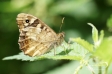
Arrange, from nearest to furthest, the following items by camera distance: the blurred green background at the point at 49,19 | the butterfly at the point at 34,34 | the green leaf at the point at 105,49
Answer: the green leaf at the point at 105,49, the butterfly at the point at 34,34, the blurred green background at the point at 49,19

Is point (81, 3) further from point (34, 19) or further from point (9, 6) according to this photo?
point (34, 19)

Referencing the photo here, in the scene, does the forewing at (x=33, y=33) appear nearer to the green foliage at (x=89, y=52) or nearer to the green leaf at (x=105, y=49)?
the green foliage at (x=89, y=52)

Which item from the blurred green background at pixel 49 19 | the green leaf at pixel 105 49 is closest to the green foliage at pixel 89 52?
the green leaf at pixel 105 49

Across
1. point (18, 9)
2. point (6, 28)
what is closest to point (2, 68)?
point (6, 28)

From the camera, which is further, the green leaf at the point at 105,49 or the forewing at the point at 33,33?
the forewing at the point at 33,33

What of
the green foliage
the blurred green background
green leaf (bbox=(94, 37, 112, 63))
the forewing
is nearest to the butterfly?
the forewing

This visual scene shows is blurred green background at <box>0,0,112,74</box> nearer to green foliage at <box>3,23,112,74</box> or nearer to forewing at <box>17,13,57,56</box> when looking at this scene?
forewing at <box>17,13,57,56</box>

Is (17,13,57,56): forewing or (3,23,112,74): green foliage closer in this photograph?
(3,23,112,74): green foliage
